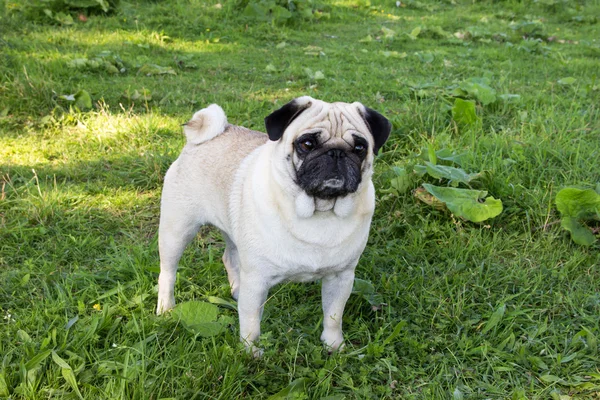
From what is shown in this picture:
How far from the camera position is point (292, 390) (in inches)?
97.1

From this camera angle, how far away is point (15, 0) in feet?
28.0

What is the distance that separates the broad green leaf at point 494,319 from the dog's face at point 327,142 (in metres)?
1.10

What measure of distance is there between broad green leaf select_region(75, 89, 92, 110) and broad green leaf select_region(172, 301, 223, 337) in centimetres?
342

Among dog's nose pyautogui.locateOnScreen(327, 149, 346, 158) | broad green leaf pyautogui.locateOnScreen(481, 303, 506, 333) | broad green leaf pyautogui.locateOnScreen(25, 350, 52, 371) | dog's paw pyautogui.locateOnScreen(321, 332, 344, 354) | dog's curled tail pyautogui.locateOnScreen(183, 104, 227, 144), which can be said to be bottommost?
dog's paw pyautogui.locateOnScreen(321, 332, 344, 354)

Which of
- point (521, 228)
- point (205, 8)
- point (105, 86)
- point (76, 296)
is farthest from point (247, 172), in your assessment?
point (205, 8)

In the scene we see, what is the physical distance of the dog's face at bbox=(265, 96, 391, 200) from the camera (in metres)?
2.50

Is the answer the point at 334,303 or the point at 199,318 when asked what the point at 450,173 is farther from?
the point at 199,318

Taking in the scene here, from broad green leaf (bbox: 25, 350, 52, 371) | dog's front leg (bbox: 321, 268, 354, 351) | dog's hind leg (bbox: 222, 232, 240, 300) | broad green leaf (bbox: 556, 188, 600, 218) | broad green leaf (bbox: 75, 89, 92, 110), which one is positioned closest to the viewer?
broad green leaf (bbox: 25, 350, 52, 371)

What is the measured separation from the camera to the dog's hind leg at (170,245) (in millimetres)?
3066

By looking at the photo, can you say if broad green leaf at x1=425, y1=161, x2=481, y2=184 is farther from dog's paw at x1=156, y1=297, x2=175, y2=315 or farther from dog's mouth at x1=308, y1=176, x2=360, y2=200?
dog's paw at x1=156, y1=297, x2=175, y2=315

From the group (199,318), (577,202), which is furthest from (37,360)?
(577,202)

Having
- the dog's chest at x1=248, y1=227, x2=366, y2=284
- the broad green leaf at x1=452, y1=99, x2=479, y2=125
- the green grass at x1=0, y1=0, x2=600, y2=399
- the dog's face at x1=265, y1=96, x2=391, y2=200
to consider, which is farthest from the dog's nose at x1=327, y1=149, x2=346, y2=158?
the broad green leaf at x1=452, y1=99, x2=479, y2=125

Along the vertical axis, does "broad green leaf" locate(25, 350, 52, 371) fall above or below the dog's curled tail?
below

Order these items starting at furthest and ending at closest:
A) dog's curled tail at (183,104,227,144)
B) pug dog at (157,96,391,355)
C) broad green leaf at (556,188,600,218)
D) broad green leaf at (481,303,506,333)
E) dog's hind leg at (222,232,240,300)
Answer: broad green leaf at (556,188,600,218) → dog's hind leg at (222,232,240,300) → dog's curled tail at (183,104,227,144) → broad green leaf at (481,303,506,333) → pug dog at (157,96,391,355)
